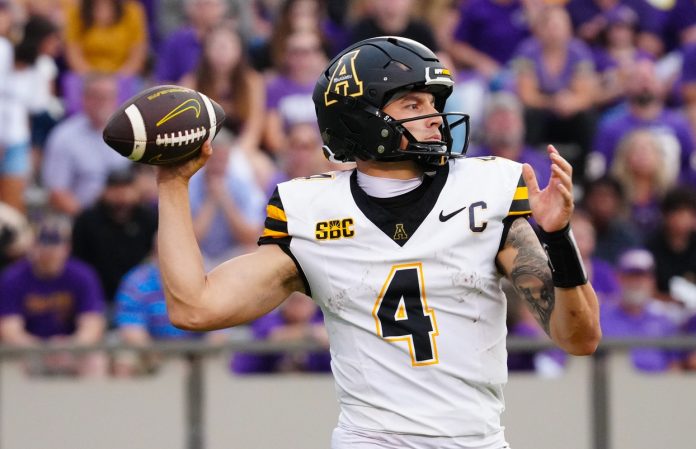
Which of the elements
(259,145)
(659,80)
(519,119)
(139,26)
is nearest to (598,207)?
(519,119)

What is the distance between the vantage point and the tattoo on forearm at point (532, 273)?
3.84 metres

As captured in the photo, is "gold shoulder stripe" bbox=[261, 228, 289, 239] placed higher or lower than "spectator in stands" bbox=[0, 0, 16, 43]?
lower

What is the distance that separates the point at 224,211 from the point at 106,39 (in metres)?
2.18

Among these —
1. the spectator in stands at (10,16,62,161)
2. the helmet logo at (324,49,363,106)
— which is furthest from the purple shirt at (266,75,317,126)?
the helmet logo at (324,49,363,106)

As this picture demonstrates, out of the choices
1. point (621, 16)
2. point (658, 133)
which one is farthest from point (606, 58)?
point (658, 133)

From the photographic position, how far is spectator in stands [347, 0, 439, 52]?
9.84 metres

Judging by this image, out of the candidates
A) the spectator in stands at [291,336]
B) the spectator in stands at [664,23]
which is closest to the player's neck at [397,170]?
the spectator in stands at [291,336]

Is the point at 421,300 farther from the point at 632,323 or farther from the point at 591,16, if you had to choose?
the point at 591,16

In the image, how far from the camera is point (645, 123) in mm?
9570

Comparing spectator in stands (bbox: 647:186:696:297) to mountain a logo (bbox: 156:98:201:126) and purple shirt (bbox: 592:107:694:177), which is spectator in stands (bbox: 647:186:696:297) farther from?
mountain a logo (bbox: 156:98:201:126)

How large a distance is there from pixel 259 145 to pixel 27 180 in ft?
5.75

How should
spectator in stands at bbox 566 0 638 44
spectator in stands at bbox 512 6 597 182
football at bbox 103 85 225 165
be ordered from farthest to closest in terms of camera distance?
1. spectator in stands at bbox 566 0 638 44
2. spectator in stands at bbox 512 6 597 182
3. football at bbox 103 85 225 165

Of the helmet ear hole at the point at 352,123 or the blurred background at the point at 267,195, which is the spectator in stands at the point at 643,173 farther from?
the helmet ear hole at the point at 352,123

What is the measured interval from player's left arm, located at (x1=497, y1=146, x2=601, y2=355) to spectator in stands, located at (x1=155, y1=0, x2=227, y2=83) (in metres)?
6.41
